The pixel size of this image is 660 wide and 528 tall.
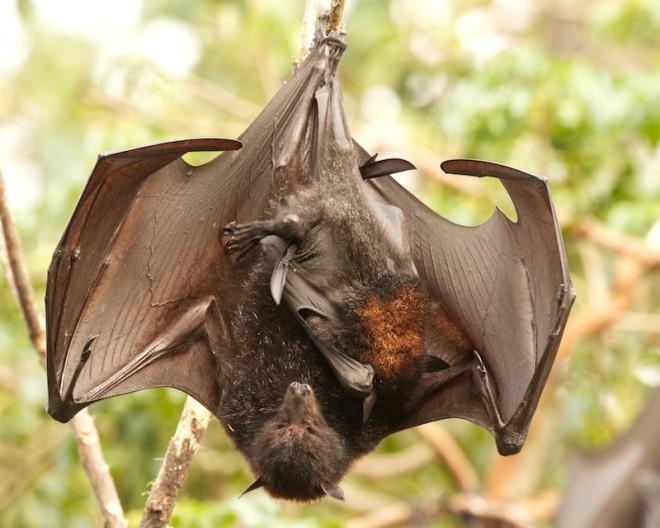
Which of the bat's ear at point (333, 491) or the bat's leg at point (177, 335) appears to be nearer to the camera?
the bat's ear at point (333, 491)

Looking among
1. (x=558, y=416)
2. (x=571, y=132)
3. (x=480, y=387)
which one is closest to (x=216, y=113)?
(x=571, y=132)

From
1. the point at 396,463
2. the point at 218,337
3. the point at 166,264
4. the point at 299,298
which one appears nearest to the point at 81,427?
the point at 218,337

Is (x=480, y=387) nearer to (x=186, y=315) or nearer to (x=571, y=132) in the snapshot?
(x=186, y=315)

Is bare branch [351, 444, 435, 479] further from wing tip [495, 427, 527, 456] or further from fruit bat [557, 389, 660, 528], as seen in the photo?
wing tip [495, 427, 527, 456]

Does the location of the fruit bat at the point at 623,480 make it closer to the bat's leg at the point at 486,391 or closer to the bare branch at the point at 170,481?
the bat's leg at the point at 486,391

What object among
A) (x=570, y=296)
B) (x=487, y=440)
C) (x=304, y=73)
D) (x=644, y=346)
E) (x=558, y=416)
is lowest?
(x=487, y=440)

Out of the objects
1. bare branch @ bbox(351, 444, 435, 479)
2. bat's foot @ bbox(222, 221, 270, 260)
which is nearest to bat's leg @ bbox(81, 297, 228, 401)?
bat's foot @ bbox(222, 221, 270, 260)

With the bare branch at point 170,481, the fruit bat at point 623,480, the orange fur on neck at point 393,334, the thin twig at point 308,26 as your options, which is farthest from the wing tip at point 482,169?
the fruit bat at point 623,480
